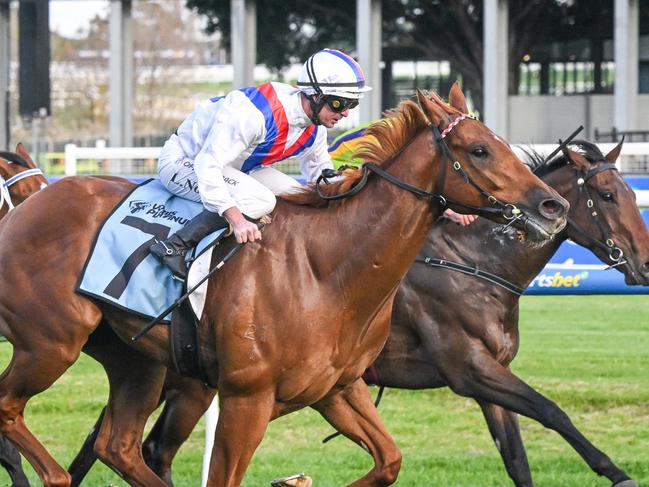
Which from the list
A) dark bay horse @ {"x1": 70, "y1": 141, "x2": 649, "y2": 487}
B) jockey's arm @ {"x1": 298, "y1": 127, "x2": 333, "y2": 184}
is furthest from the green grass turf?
jockey's arm @ {"x1": 298, "y1": 127, "x2": 333, "y2": 184}

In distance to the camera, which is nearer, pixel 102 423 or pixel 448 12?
pixel 102 423

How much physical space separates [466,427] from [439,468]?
1135 mm

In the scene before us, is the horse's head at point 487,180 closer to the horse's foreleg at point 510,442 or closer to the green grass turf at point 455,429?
the horse's foreleg at point 510,442

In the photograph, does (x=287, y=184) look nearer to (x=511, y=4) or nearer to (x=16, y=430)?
(x=16, y=430)

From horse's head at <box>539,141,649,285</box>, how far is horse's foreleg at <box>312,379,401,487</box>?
1.50m

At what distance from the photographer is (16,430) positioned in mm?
5461

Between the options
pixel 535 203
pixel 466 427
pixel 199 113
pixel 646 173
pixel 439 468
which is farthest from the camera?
pixel 646 173

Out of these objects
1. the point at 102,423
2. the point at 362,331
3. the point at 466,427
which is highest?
the point at 362,331

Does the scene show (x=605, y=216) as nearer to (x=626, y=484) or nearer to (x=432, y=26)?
(x=626, y=484)

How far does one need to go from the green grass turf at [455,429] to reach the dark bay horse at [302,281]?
66.8 inches

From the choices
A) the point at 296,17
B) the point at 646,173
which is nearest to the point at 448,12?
the point at 296,17

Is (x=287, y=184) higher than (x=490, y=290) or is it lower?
higher

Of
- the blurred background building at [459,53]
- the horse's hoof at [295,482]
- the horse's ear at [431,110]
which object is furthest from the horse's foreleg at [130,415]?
the blurred background building at [459,53]

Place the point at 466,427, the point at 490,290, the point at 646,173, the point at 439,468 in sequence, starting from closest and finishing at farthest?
the point at 490,290, the point at 439,468, the point at 466,427, the point at 646,173
